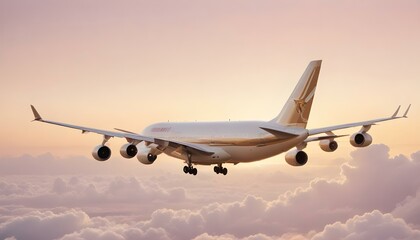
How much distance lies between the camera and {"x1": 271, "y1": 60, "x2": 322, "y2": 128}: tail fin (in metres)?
80.6

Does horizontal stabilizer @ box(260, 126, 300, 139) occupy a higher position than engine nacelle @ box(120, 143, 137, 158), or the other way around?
horizontal stabilizer @ box(260, 126, 300, 139)

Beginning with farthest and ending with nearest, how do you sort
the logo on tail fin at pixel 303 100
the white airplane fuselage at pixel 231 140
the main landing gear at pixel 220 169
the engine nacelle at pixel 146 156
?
the main landing gear at pixel 220 169, the engine nacelle at pixel 146 156, the white airplane fuselage at pixel 231 140, the logo on tail fin at pixel 303 100

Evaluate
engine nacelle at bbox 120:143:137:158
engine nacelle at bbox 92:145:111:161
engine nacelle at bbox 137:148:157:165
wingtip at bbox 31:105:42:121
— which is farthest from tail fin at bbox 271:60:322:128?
wingtip at bbox 31:105:42:121

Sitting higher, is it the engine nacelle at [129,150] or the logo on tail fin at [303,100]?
the logo on tail fin at [303,100]

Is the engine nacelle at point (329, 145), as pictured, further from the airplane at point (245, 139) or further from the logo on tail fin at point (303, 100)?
the logo on tail fin at point (303, 100)

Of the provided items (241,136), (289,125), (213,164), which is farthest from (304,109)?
(213,164)

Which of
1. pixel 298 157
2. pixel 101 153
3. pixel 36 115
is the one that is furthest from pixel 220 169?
pixel 36 115

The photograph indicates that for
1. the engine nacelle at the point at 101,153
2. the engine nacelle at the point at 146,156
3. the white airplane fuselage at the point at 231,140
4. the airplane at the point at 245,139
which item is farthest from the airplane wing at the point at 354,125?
the engine nacelle at the point at 101,153

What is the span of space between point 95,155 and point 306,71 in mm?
22294

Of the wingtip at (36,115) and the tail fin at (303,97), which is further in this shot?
the wingtip at (36,115)

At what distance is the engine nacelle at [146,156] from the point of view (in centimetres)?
8875

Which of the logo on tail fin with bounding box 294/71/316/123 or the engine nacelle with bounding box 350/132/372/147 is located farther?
the engine nacelle with bounding box 350/132/372/147

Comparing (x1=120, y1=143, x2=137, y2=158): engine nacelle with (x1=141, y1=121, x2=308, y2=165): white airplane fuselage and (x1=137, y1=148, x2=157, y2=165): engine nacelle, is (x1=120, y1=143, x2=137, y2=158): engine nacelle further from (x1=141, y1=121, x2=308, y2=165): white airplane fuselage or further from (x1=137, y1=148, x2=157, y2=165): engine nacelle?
(x1=141, y1=121, x2=308, y2=165): white airplane fuselage

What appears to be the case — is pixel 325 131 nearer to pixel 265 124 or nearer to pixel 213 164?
pixel 265 124
